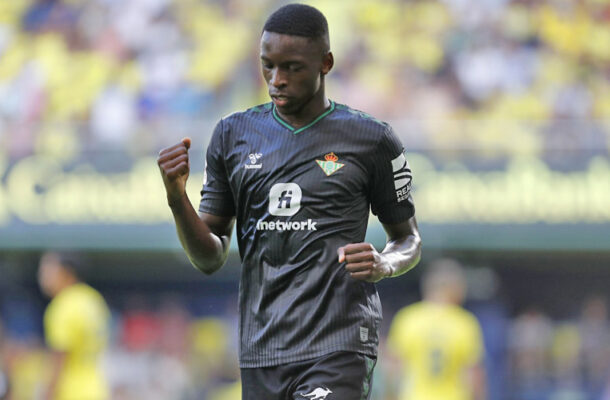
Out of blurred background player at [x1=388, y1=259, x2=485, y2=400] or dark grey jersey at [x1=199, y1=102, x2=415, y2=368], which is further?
blurred background player at [x1=388, y1=259, x2=485, y2=400]

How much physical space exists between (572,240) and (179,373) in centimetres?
533

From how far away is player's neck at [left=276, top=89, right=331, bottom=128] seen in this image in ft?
11.4

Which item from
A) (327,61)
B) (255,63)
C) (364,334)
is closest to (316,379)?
(364,334)

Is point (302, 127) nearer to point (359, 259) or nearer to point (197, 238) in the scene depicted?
point (197, 238)

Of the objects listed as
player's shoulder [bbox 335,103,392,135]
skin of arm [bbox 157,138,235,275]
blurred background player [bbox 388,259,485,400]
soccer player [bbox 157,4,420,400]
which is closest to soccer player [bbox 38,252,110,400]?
blurred background player [bbox 388,259,485,400]

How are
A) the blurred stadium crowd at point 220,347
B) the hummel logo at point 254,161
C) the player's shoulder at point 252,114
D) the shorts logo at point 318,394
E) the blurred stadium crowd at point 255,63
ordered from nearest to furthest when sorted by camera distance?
the shorts logo at point 318,394, the hummel logo at point 254,161, the player's shoulder at point 252,114, the blurred stadium crowd at point 255,63, the blurred stadium crowd at point 220,347

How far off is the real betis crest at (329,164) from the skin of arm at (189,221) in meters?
0.45

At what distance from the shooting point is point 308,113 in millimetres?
3494

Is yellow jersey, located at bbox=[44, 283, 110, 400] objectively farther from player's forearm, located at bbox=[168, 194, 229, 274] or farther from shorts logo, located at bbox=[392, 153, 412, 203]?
shorts logo, located at bbox=[392, 153, 412, 203]

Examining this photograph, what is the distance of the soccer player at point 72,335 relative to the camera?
8.55m

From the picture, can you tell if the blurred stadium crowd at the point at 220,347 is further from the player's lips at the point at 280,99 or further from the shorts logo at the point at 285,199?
the player's lips at the point at 280,99

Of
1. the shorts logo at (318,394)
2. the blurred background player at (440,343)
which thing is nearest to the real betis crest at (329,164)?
the shorts logo at (318,394)

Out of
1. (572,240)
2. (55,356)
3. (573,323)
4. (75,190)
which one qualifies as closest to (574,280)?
(573,323)

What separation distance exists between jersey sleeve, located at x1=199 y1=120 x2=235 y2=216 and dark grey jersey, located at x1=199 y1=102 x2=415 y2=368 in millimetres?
24
